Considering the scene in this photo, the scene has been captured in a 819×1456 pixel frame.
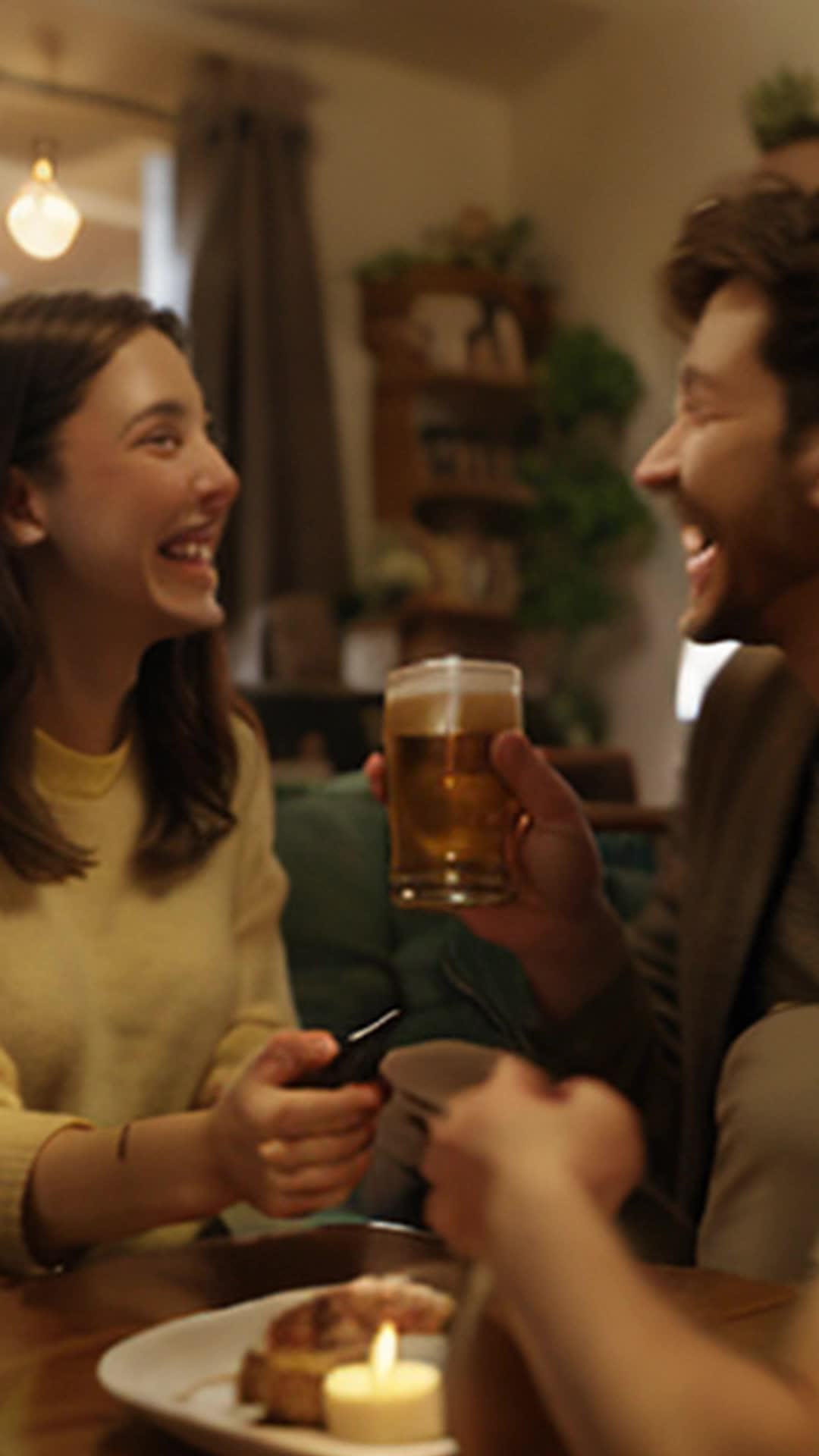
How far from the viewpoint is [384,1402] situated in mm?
446

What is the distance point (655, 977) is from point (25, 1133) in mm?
451

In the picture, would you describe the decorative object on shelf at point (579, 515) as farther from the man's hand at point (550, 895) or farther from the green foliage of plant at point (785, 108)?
the man's hand at point (550, 895)

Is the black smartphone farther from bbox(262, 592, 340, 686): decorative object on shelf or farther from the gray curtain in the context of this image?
the gray curtain

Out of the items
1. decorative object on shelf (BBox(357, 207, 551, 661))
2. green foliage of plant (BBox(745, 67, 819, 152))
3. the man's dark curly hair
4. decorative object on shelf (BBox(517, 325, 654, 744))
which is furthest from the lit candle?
decorative object on shelf (BBox(357, 207, 551, 661))

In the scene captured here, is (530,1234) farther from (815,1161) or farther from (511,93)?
(511,93)

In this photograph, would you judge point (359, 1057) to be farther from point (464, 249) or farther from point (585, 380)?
point (464, 249)

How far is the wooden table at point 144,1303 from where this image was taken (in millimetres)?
485

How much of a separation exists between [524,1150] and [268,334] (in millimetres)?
2964

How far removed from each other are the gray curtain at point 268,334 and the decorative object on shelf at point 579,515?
0.56 meters

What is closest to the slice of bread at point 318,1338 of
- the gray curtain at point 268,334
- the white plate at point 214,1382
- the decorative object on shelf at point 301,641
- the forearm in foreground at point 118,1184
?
the white plate at point 214,1382

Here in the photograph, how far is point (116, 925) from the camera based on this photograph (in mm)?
932

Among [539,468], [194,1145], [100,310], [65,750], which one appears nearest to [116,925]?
[65,750]

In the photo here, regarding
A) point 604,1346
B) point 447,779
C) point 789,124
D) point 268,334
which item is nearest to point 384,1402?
point 604,1346

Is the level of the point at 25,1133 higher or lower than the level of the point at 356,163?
lower
